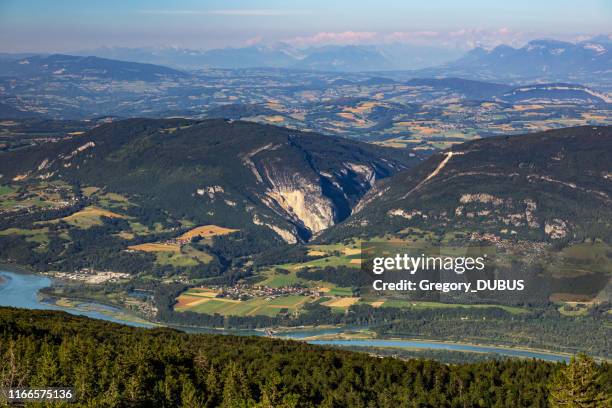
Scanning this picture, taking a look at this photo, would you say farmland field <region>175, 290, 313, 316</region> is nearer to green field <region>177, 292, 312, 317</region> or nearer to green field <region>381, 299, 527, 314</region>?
green field <region>177, 292, 312, 317</region>

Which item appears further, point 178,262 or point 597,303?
point 178,262

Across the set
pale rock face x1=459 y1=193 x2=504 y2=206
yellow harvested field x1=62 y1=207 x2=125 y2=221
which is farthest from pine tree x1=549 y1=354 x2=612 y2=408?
yellow harvested field x1=62 y1=207 x2=125 y2=221

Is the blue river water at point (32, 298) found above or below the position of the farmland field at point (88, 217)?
below

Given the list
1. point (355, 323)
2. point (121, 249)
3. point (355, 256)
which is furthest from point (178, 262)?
point (355, 323)

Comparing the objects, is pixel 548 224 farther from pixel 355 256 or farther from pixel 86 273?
pixel 86 273

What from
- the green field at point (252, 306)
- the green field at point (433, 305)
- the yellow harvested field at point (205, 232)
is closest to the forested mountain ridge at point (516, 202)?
the yellow harvested field at point (205, 232)

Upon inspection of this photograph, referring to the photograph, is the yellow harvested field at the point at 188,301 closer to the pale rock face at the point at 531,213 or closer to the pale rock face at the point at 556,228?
the pale rock face at the point at 556,228
